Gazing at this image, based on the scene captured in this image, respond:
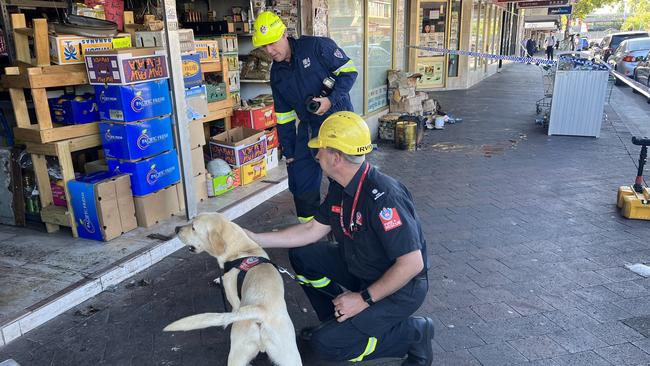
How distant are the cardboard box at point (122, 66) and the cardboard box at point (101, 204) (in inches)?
35.5

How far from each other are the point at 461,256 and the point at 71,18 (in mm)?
4250

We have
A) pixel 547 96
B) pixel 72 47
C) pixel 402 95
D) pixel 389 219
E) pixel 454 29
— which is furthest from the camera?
pixel 454 29

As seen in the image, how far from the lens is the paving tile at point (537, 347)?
2965mm

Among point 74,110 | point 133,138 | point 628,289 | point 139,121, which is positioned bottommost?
point 628,289

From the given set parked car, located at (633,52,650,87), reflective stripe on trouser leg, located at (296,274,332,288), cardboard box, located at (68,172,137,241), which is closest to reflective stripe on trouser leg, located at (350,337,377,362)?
reflective stripe on trouser leg, located at (296,274,332,288)

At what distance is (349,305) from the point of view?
254 cm

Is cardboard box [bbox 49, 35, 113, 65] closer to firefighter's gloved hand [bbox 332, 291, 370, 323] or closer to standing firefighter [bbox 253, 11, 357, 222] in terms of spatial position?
standing firefighter [bbox 253, 11, 357, 222]

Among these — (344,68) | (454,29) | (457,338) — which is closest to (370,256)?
(457,338)

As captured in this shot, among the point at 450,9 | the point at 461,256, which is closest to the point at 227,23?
the point at 461,256

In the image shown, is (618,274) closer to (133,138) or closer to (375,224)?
(375,224)

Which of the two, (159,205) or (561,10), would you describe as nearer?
(159,205)

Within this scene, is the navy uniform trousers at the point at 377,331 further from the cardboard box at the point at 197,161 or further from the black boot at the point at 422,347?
the cardboard box at the point at 197,161

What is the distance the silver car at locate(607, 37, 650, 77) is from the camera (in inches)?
654

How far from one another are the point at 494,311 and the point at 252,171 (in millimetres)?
3673
